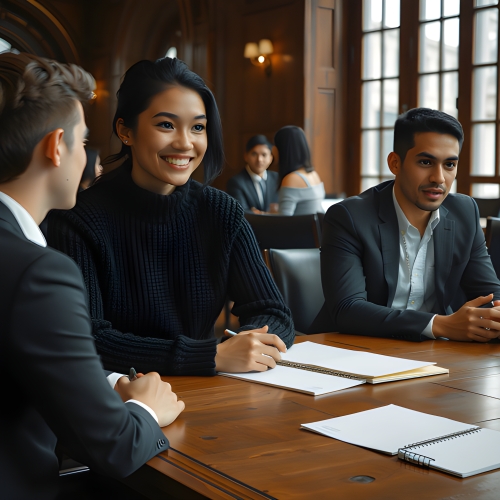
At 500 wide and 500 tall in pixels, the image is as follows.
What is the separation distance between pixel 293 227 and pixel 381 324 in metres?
1.66

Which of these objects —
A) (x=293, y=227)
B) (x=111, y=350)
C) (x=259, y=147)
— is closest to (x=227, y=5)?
(x=259, y=147)

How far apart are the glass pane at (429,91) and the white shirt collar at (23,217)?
233 inches

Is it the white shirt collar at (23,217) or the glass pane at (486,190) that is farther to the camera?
the glass pane at (486,190)

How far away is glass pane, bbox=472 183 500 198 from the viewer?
19.7 ft

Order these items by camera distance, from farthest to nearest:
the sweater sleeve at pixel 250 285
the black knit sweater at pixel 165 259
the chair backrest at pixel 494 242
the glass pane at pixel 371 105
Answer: the glass pane at pixel 371 105 < the chair backrest at pixel 494 242 < the sweater sleeve at pixel 250 285 < the black knit sweater at pixel 165 259

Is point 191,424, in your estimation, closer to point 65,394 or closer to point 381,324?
point 65,394

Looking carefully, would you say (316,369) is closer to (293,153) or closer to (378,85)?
(293,153)

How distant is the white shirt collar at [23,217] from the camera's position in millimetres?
1002

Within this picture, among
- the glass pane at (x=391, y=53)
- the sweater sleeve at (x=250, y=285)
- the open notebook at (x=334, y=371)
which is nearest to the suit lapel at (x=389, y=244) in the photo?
the sweater sleeve at (x=250, y=285)

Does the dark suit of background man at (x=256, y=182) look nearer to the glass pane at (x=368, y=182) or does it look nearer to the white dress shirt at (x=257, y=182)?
the white dress shirt at (x=257, y=182)

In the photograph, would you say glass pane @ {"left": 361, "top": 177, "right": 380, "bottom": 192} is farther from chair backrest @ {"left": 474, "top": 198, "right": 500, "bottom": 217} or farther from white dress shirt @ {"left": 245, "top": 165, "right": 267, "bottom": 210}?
chair backrest @ {"left": 474, "top": 198, "right": 500, "bottom": 217}

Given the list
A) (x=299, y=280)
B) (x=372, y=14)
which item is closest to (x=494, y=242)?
(x=299, y=280)

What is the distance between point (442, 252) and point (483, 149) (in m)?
4.11

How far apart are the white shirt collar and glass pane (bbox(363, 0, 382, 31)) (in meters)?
6.53
